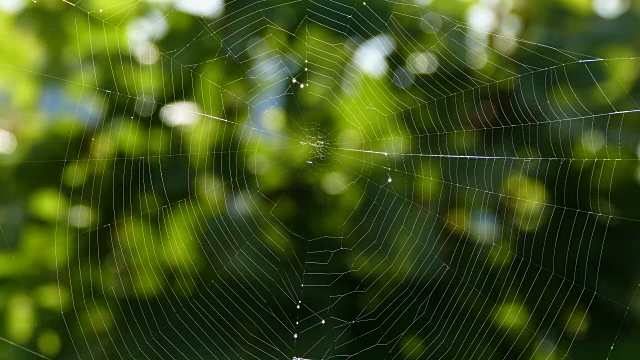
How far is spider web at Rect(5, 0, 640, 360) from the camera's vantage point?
264 centimetres

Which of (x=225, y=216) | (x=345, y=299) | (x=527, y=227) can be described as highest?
(x=527, y=227)

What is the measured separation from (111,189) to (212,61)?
1.85 feet

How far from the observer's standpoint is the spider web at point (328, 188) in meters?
2.64

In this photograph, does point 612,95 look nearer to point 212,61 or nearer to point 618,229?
point 618,229

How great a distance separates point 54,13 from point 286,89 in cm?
83

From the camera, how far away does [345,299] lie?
267cm

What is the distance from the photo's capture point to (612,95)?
2811 mm

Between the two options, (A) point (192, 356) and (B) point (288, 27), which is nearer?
(A) point (192, 356)

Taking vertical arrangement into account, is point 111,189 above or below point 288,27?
below

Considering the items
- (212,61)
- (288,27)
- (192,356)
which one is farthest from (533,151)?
(192,356)

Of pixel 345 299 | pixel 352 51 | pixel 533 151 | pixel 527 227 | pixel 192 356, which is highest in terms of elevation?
pixel 352 51

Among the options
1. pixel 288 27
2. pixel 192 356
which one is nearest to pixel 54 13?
pixel 288 27

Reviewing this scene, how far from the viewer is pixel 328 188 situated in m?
2.79

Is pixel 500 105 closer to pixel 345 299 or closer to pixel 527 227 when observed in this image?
pixel 527 227
